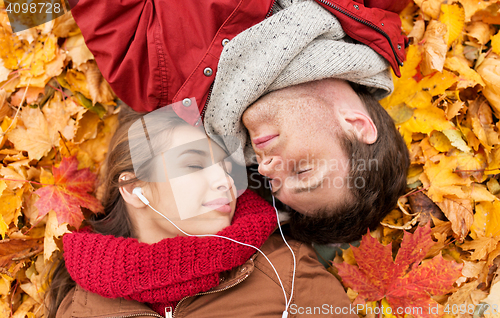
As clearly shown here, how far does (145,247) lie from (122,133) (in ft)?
2.22

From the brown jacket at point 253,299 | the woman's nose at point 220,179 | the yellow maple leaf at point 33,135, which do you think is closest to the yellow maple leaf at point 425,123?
the brown jacket at point 253,299

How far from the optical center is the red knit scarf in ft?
5.82

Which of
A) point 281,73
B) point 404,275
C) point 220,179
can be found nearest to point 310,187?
point 220,179

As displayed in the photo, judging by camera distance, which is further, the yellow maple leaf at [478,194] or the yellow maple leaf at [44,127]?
the yellow maple leaf at [44,127]

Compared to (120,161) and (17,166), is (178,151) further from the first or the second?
(17,166)

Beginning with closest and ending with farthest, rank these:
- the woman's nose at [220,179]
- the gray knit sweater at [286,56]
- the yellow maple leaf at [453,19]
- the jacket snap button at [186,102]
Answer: the gray knit sweater at [286,56], the jacket snap button at [186,102], the woman's nose at [220,179], the yellow maple leaf at [453,19]

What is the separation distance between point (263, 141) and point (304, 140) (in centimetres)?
22

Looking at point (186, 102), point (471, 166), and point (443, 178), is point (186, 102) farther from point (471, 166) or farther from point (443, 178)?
point (471, 166)

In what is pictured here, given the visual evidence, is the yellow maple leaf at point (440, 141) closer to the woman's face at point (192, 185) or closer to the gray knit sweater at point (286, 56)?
the gray knit sweater at point (286, 56)

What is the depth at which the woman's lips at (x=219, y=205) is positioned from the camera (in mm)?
1874

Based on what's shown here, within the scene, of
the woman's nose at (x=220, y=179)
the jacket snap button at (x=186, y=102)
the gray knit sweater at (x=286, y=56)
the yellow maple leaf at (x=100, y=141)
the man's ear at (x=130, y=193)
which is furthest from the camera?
the yellow maple leaf at (x=100, y=141)

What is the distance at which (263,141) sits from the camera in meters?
1.80

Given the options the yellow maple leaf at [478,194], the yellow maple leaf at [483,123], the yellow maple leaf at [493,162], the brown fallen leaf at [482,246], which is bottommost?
the brown fallen leaf at [482,246]

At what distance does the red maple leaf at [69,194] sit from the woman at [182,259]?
0.14 metres
